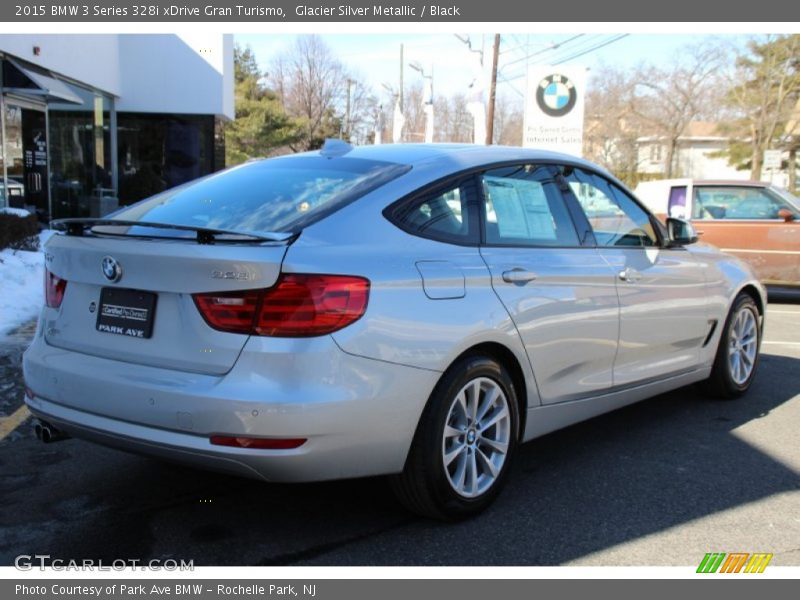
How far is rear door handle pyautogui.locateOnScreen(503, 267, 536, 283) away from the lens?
3.69 metres

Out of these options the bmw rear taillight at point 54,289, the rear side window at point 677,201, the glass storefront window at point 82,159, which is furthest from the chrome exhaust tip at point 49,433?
the glass storefront window at point 82,159

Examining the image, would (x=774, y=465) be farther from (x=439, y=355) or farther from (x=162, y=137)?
(x=162, y=137)

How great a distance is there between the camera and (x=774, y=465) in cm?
447

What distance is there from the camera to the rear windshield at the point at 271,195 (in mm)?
3379

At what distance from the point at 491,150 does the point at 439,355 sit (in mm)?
1444

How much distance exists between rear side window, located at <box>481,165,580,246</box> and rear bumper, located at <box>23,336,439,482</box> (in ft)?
3.39

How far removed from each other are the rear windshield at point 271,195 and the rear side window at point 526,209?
0.52 metres

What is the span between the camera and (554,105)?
14.1m

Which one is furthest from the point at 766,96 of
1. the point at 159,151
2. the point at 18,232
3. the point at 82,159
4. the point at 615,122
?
the point at 18,232

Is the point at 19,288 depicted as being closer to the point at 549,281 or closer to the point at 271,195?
the point at 271,195

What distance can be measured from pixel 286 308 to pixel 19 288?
274 inches

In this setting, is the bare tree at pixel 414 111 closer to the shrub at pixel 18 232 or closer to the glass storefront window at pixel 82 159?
the glass storefront window at pixel 82 159

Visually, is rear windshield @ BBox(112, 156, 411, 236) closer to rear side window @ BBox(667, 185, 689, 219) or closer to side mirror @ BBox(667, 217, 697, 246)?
side mirror @ BBox(667, 217, 697, 246)
